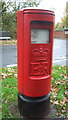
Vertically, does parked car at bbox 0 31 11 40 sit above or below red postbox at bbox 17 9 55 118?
above

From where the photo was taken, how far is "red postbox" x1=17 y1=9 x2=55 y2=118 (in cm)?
178

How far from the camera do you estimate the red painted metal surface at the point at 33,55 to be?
5.78 feet

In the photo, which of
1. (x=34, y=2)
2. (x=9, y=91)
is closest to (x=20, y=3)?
(x=34, y=2)

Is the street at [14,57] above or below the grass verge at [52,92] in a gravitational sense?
above

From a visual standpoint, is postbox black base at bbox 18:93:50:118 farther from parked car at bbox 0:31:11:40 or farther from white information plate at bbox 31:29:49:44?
parked car at bbox 0:31:11:40

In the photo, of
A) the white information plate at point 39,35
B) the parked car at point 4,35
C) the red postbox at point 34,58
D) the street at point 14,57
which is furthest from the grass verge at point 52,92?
the parked car at point 4,35

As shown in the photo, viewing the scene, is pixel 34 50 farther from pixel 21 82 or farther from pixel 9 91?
pixel 9 91

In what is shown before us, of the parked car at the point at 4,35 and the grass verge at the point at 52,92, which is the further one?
the parked car at the point at 4,35

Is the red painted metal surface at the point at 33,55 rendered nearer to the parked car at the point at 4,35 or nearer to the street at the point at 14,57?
the street at the point at 14,57

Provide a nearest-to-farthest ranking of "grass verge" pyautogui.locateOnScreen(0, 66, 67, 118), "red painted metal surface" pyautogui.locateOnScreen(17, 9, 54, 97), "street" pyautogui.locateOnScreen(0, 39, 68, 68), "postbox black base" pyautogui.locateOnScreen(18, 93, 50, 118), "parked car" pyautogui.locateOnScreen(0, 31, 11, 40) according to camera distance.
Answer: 1. "red painted metal surface" pyautogui.locateOnScreen(17, 9, 54, 97)
2. "postbox black base" pyautogui.locateOnScreen(18, 93, 50, 118)
3. "grass verge" pyautogui.locateOnScreen(0, 66, 67, 118)
4. "street" pyautogui.locateOnScreen(0, 39, 68, 68)
5. "parked car" pyautogui.locateOnScreen(0, 31, 11, 40)

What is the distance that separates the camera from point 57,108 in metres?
2.41

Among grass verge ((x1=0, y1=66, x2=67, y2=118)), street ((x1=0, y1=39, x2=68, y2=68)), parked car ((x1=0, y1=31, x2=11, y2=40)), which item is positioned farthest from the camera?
parked car ((x1=0, y1=31, x2=11, y2=40))

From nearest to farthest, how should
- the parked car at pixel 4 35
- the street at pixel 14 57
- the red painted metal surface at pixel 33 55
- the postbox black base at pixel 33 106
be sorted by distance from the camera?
the red painted metal surface at pixel 33 55 < the postbox black base at pixel 33 106 < the street at pixel 14 57 < the parked car at pixel 4 35

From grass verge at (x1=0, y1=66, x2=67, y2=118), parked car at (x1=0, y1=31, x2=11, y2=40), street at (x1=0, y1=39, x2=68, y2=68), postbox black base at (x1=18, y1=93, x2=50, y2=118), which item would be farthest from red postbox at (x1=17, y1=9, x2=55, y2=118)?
parked car at (x1=0, y1=31, x2=11, y2=40)
